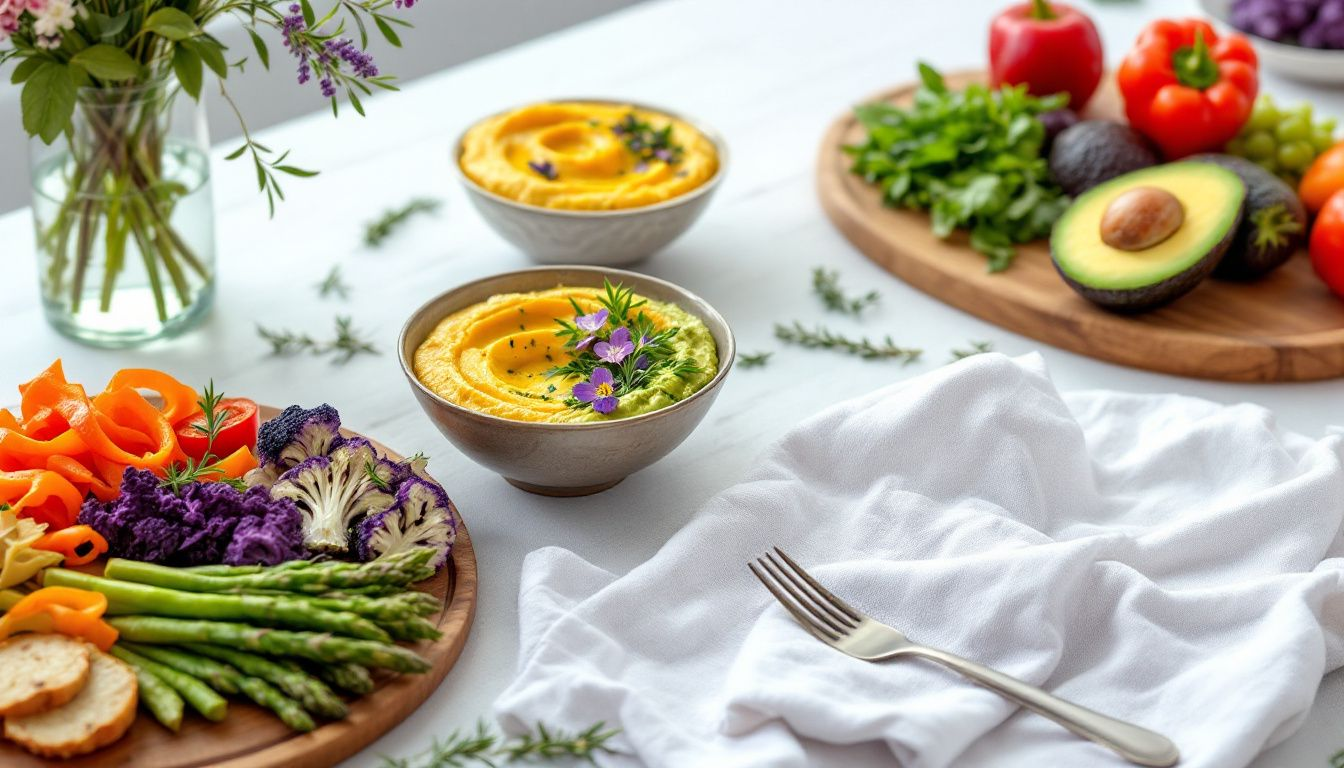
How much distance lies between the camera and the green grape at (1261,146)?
3.61 meters

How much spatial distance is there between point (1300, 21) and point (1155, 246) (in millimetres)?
1918

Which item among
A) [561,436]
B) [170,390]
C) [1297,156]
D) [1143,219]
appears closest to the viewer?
[561,436]

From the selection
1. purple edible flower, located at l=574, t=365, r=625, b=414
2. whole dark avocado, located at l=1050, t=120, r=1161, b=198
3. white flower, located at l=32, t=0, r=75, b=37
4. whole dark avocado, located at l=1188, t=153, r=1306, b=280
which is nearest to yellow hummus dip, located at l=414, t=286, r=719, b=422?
purple edible flower, located at l=574, t=365, r=625, b=414

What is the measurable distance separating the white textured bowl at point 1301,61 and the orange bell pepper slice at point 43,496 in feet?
12.8

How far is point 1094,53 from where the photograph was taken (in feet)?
13.0

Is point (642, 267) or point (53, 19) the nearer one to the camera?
point (53, 19)

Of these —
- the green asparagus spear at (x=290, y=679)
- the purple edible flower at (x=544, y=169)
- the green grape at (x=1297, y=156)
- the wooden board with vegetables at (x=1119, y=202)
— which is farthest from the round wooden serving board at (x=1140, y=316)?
the green asparagus spear at (x=290, y=679)

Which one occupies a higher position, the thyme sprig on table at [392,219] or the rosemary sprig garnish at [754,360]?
the thyme sprig on table at [392,219]

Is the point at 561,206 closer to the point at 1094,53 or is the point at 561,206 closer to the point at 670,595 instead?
the point at 670,595

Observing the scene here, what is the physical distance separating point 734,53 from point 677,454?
2.33m

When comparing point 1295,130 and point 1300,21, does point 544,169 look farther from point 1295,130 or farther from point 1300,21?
point 1300,21

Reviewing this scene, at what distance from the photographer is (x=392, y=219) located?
3.60m

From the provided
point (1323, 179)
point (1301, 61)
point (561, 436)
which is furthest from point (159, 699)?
point (1301, 61)

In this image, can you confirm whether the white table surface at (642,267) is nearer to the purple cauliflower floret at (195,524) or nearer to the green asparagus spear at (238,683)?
the green asparagus spear at (238,683)
